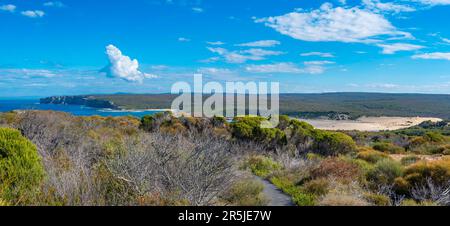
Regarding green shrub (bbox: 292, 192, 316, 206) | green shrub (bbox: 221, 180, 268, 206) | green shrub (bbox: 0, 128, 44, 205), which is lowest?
green shrub (bbox: 292, 192, 316, 206)

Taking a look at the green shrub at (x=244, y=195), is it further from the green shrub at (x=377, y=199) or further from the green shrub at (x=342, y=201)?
the green shrub at (x=377, y=199)

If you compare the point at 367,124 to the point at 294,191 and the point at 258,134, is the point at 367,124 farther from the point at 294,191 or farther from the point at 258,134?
the point at 294,191

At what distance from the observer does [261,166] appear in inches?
655

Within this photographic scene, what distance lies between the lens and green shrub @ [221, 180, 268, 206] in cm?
904

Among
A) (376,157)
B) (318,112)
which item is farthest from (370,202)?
(318,112)

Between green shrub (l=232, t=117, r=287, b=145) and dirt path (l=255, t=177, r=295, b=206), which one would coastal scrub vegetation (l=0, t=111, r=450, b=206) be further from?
green shrub (l=232, t=117, r=287, b=145)

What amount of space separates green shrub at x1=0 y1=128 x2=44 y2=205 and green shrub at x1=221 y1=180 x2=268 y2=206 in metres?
4.00

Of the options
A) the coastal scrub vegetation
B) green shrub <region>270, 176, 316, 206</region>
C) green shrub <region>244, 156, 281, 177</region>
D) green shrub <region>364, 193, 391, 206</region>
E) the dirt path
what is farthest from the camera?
green shrub <region>244, 156, 281, 177</region>

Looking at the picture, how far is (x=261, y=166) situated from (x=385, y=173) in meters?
5.46

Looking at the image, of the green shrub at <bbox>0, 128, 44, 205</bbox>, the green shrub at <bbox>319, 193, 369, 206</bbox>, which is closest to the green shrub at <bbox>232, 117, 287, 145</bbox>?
the green shrub at <bbox>319, 193, 369, 206</bbox>

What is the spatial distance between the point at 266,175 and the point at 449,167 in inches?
250

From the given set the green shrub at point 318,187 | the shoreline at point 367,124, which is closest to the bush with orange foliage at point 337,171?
the green shrub at point 318,187
